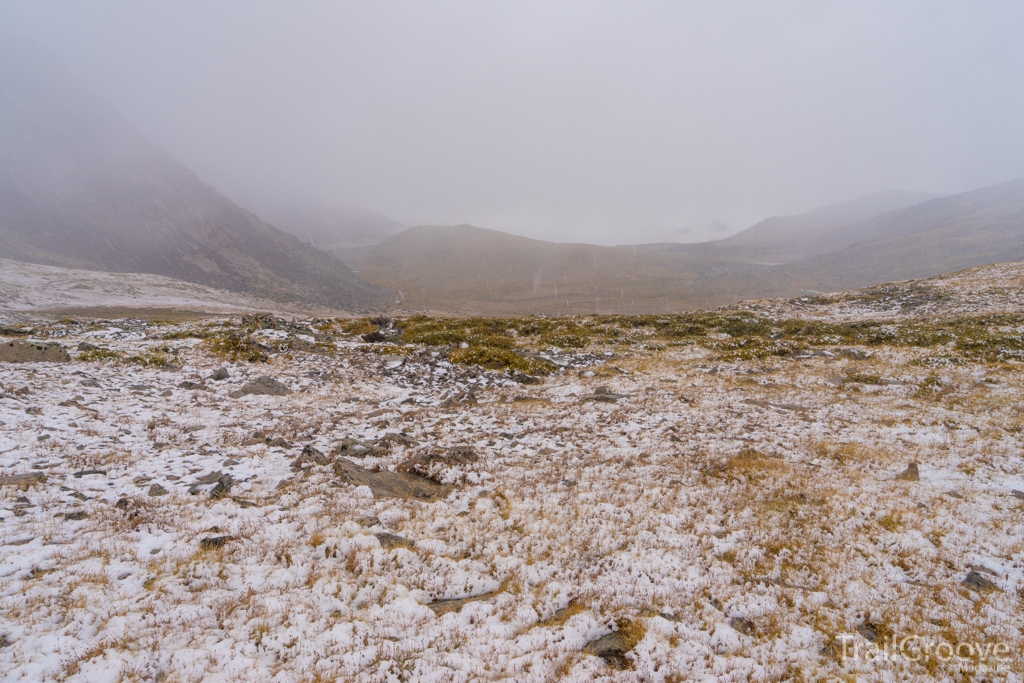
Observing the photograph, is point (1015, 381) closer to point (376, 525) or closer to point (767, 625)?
point (767, 625)

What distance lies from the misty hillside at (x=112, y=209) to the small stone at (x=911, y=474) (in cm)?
11676

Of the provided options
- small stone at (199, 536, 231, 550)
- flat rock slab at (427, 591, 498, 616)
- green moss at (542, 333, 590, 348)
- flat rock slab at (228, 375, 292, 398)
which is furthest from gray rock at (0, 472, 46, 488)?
green moss at (542, 333, 590, 348)

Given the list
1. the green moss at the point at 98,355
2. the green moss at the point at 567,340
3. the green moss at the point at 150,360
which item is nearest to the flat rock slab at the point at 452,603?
the green moss at the point at 150,360

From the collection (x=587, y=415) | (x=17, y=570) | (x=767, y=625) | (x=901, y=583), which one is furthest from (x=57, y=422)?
(x=901, y=583)

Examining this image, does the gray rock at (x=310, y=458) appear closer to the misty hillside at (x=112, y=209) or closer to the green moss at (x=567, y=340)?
the green moss at (x=567, y=340)

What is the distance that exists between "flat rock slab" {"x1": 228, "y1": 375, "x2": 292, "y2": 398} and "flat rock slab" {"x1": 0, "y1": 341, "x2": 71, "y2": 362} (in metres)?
8.17

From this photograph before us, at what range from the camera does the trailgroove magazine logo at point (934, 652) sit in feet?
15.8

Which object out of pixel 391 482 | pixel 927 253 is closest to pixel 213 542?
pixel 391 482

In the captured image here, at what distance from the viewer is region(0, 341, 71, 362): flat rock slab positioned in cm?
1580

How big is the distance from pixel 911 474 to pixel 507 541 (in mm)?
9338

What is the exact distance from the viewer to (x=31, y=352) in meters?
16.7

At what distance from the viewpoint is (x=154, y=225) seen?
126 m

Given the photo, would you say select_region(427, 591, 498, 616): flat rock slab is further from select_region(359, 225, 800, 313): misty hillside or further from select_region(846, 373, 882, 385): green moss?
select_region(359, 225, 800, 313): misty hillside

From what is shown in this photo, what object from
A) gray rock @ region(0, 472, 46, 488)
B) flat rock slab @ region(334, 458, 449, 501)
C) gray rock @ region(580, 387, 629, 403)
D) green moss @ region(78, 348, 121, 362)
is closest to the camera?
gray rock @ region(0, 472, 46, 488)
